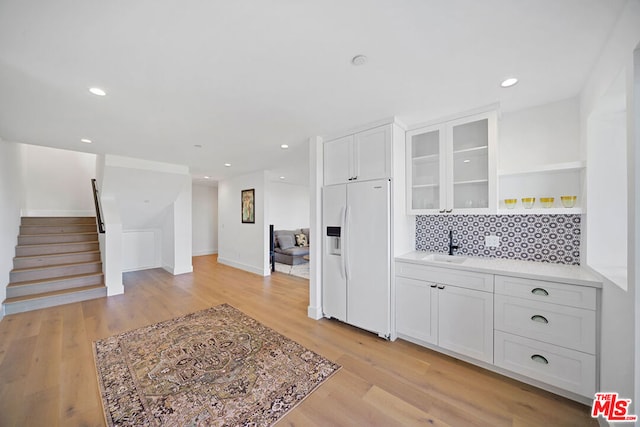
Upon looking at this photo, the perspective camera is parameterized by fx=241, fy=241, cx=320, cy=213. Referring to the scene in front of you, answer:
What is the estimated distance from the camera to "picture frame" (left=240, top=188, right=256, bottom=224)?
571cm

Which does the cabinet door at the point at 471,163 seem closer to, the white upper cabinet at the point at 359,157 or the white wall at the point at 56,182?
the white upper cabinet at the point at 359,157

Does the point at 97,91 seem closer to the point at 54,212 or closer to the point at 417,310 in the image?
the point at 417,310

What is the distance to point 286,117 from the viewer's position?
8.48 feet

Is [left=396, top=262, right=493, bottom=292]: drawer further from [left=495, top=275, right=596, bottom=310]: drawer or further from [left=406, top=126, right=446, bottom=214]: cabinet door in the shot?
[left=406, top=126, right=446, bottom=214]: cabinet door

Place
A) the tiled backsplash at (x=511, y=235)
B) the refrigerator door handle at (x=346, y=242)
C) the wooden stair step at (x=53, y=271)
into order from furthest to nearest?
1. the wooden stair step at (x=53, y=271)
2. the refrigerator door handle at (x=346, y=242)
3. the tiled backsplash at (x=511, y=235)

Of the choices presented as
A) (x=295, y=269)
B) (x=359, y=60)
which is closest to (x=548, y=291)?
(x=359, y=60)

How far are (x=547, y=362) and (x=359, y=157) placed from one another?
2.42 metres

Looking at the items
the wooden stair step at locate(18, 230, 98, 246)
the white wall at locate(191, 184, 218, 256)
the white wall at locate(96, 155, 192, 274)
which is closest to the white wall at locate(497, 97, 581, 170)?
the white wall at locate(96, 155, 192, 274)

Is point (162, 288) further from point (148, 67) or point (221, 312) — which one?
point (148, 67)

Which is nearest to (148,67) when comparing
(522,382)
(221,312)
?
(221,312)

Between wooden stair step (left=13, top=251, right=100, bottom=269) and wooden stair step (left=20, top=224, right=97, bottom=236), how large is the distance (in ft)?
2.59

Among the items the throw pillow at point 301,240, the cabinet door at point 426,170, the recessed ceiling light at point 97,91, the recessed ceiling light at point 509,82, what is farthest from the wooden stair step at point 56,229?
the recessed ceiling light at point 509,82

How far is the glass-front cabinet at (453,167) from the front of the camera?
7.67 feet

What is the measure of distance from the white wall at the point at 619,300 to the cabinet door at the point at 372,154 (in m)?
A: 1.51
